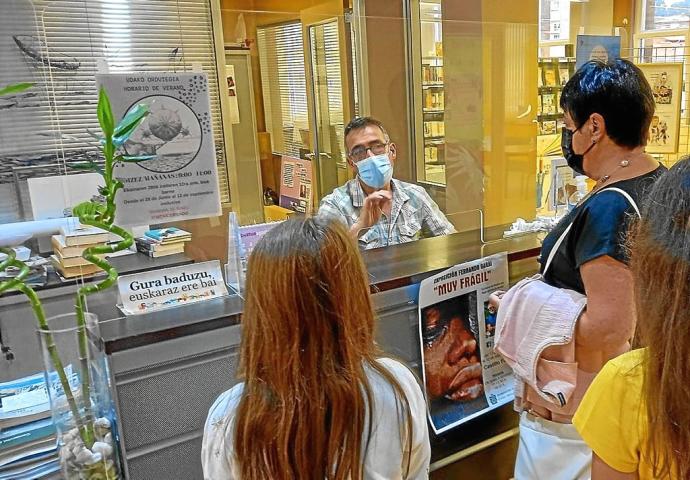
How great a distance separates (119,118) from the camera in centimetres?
143

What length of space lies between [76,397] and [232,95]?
1266 mm

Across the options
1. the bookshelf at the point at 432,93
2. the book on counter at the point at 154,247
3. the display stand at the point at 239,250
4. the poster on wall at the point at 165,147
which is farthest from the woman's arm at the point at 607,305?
the bookshelf at the point at 432,93

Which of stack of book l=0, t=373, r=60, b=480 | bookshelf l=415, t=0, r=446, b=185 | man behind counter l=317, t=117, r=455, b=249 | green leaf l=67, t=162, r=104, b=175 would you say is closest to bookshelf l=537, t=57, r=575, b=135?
bookshelf l=415, t=0, r=446, b=185

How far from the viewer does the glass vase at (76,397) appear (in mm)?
1136

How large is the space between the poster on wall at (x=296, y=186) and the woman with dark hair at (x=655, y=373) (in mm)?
1408

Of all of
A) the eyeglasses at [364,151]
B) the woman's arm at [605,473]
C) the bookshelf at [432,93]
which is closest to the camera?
the woman's arm at [605,473]

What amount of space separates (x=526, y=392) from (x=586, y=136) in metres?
0.71

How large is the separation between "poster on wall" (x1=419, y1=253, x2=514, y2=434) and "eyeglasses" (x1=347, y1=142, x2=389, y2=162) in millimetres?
747

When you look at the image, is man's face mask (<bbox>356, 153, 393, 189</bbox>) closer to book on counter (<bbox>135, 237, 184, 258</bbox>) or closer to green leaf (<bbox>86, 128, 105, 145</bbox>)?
book on counter (<bbox>135, 237, 184, 258</bbox>)

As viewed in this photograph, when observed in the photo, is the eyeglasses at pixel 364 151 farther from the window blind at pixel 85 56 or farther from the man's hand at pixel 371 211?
the window blind at pixel 85 56

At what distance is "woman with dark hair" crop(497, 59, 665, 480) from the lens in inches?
51.0

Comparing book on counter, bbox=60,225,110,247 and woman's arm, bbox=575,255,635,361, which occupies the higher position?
book on counter, bbox=60,225,110,247

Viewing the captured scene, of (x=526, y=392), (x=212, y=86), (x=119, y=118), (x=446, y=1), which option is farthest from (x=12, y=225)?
(x=446, y=1)

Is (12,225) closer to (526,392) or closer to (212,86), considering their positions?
(212,86)
